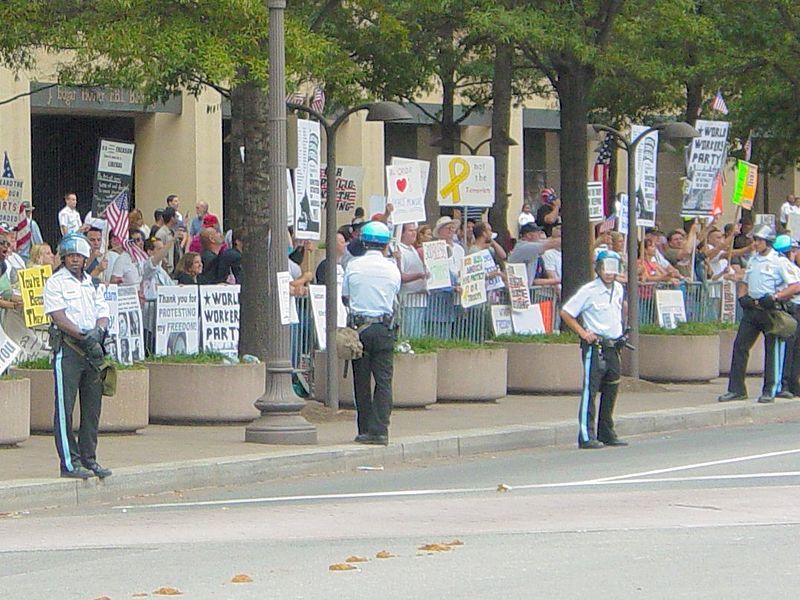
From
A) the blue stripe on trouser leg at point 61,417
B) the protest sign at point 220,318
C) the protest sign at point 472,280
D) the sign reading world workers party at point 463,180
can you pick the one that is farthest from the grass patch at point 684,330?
the blue stripe on trouser leg at point 61,417

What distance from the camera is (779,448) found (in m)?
16.1

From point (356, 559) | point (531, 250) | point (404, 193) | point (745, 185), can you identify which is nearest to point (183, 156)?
point (745, 185)

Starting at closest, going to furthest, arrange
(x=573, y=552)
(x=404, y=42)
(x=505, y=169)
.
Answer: (x=573, y=552) < (x=404, y=42) < (x=505, y=169)

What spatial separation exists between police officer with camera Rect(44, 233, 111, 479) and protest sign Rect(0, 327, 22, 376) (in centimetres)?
233

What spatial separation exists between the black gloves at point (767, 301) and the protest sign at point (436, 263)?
11.9ft

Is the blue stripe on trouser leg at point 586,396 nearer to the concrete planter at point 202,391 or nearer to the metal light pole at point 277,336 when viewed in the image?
the metal light pole at point 277,336

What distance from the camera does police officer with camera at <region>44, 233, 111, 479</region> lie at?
13.0 m

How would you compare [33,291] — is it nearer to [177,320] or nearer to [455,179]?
[177,320]

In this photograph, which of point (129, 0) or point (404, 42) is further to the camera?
point (404, 42)

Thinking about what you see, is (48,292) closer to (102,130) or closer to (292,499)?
(292,499)

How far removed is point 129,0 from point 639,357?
10.1m

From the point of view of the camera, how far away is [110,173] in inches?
890

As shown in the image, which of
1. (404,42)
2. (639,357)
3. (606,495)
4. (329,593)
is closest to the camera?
(329,593)

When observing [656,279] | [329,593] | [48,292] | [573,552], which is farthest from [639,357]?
[329,593]
